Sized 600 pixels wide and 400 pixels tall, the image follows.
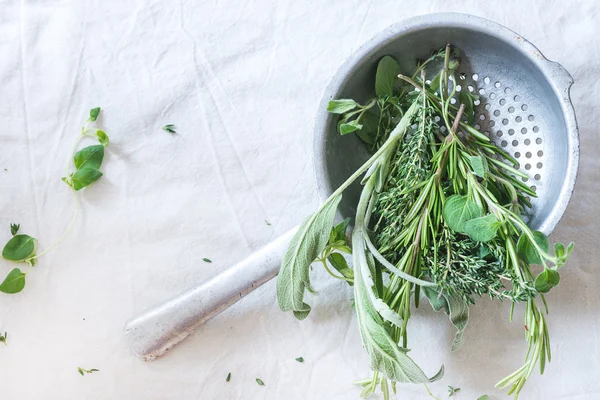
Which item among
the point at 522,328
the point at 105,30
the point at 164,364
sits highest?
the point at 105,30

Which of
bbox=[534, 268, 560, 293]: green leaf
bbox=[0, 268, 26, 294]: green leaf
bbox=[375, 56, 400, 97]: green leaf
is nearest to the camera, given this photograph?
bbox=[534, 268, 560, 293]: green leaf

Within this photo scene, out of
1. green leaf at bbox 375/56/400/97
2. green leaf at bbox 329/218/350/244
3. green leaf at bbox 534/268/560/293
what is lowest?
green leaf at bbox 329/218/350/244

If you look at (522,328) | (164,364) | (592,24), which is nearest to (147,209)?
(164,364)

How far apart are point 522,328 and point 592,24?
1.30 feet

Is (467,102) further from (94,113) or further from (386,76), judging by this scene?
(94,113)

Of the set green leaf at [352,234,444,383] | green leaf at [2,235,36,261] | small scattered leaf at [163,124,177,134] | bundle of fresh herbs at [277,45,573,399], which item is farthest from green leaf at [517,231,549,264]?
green leaf at [2,235,36,261]

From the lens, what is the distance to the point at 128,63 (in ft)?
2.97

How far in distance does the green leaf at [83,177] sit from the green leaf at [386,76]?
382 millimetres

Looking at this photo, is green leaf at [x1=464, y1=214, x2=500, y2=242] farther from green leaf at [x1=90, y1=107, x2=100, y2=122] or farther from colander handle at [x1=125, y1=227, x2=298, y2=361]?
green leaf at [x1=90, y1=107, x2=100, y2=122]

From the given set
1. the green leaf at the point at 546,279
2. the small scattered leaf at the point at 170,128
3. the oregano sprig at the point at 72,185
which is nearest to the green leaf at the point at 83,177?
the oregano sprig at the point at 72,185

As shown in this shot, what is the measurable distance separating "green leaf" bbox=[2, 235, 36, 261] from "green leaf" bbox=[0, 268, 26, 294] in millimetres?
18

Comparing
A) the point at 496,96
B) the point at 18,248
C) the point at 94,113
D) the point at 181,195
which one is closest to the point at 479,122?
the point at 496,96

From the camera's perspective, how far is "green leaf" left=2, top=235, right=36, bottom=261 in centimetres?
89

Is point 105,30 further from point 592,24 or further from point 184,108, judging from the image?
point 592,24
